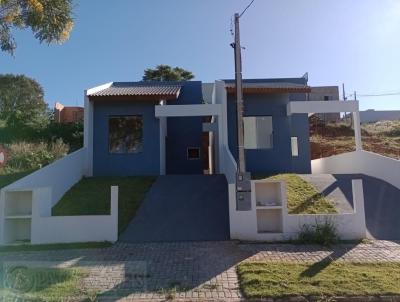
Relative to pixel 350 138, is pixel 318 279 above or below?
below

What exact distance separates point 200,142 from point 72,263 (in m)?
15.4

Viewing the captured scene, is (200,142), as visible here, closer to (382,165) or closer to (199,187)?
(199,187)

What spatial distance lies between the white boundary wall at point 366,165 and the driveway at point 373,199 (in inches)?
11.6

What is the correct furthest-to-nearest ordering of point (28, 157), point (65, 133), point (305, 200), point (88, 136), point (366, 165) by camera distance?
point (65, 133) → point (28, 157) → point (88, 136) → point (366, 165) → point (305, 200)

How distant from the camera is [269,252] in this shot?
30.3ft

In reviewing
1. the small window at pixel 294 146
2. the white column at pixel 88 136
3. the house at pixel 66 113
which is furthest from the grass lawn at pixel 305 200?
the house at pixel 66 113

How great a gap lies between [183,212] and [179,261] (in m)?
4.36

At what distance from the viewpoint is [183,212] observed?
12930 mm

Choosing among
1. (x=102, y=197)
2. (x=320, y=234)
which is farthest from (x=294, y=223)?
(x=102, y=197)

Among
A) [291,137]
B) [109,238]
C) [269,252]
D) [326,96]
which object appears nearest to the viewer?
[269,252]

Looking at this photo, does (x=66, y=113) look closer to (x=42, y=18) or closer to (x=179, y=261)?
(x=42, y=18)

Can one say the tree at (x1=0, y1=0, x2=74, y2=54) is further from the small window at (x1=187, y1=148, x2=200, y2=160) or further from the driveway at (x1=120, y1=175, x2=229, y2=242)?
the small window at (x1=187, y1=148, x2=200, y2=160)

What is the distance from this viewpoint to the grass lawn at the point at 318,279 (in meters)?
6.49

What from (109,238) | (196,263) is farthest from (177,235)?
(196,263)
